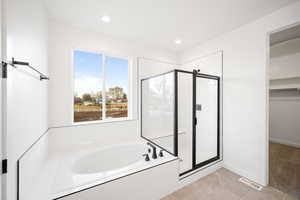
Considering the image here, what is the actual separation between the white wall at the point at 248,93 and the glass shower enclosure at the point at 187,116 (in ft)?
0.73

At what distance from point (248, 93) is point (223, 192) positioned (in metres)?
1.58

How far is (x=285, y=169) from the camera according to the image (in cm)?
210

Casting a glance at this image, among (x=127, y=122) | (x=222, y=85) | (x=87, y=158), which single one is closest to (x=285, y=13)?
(x=222, y=85)

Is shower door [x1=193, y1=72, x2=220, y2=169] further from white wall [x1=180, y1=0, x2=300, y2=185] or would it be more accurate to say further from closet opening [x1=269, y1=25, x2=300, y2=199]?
closet opening [x1=269, y1=25, x2=300, y2=199]

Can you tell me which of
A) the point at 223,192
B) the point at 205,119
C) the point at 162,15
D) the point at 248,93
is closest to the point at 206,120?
the point at 205,119

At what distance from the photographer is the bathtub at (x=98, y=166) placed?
1.27 meters

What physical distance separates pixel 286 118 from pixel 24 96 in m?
5.29

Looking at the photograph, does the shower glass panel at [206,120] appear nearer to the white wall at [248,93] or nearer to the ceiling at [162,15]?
the white wall at [248,93]

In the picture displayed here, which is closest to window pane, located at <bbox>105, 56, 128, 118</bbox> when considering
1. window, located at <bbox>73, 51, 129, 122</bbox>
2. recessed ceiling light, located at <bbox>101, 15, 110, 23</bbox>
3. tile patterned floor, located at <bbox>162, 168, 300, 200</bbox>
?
window, located at <bbox>73, 51, 129, 122</bbox>

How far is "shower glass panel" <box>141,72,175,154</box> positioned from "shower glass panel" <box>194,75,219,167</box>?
0.49 meters

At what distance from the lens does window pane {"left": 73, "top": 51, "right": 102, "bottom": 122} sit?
2.27m

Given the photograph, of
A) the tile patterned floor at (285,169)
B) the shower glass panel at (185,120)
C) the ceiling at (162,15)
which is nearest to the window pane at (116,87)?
the ceiling at (162,15)

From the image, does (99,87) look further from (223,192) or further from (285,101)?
(285,101)

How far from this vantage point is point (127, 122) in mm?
2617
